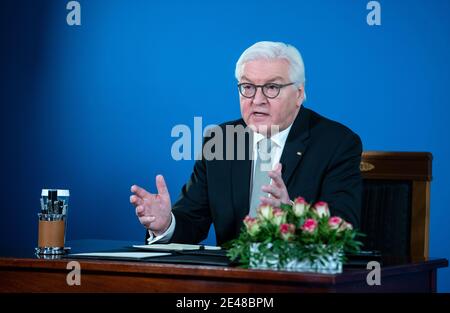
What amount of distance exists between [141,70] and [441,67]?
5.03 feet

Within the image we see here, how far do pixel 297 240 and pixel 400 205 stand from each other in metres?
0.91

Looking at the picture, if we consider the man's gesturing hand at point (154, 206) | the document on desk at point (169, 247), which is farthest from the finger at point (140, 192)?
the document on desk at point (169, 247)

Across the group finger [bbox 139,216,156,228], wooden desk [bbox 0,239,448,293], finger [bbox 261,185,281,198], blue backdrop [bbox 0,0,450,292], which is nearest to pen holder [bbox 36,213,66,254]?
wooden desk [bbox 0,239,448,293]

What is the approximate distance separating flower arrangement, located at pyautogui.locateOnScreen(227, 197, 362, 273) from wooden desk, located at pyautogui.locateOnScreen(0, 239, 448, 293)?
0.06 metres

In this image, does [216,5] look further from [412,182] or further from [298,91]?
[412,182]

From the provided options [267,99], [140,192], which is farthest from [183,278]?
[267,99]

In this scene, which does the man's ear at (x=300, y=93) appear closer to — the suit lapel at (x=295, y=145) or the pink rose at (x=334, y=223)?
the suit lapel at (x=295, y=145)

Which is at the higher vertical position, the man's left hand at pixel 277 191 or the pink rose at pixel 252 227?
the man's left hand at pixel 277 191

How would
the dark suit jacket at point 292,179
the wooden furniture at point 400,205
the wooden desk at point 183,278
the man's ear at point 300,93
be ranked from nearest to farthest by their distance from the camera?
the wooden desk at point 183,278 < the wooden furniture at point 400,205 < the dark suit jacket at point 292,179 < the man's ear at point 300,93

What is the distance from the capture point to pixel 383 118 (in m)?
3.76

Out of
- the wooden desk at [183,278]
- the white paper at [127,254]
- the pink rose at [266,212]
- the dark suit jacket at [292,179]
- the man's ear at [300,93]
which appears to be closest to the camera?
the wooden desk at [183,278]

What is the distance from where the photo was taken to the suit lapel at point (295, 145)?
2.99 m

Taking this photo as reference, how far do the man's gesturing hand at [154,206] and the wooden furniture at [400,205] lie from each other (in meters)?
0.67
